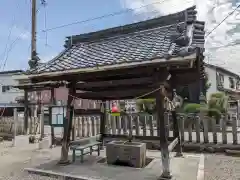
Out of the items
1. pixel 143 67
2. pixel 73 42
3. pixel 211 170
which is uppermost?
pixel 73 42

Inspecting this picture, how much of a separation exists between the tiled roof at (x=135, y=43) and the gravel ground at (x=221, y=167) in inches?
143

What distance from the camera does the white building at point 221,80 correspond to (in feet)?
87.9

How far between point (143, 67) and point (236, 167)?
177 inches

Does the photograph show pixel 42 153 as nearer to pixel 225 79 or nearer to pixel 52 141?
pixel 52 141

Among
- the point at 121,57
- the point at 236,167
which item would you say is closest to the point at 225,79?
the point at 236,167

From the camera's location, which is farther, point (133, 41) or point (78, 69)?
point (133, 41)

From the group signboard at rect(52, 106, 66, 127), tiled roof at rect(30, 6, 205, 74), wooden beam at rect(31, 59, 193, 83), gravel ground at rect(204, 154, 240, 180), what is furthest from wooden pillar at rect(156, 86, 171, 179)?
signboard at rect(52, 106, 66, 127)

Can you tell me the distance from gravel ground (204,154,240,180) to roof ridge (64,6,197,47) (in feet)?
14.5

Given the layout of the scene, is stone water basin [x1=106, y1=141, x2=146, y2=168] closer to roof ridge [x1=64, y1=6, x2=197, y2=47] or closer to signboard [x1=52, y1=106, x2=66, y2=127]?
signboard [x1=52, y1=106, x2=66, y2=127]

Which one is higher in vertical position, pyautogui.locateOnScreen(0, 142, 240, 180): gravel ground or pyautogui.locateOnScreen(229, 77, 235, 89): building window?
pyautogui.locateOnScreen(229, 77, 235, 89): building window

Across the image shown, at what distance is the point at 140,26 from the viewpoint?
7.75m

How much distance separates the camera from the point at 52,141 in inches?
437

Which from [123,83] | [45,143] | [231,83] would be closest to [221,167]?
[123,83]

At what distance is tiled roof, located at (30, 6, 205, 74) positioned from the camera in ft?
18.8
